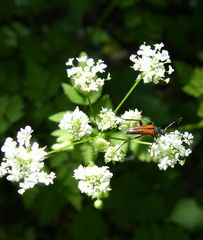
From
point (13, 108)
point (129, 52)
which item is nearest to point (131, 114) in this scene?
point (13, 108)

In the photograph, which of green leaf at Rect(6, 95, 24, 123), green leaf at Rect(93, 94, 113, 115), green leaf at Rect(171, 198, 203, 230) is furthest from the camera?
green leaf at Rect(171, 198, 203, 230)

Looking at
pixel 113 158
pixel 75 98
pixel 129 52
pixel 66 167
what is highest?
pixel 129 52

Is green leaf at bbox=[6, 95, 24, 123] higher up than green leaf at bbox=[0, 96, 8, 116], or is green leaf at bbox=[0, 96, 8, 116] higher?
green leaf at bbox=[0, 96, 8, 116]

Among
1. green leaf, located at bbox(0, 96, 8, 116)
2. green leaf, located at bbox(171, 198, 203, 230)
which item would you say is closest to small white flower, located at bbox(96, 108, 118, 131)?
green leaf, located at bbox(0, 96, 8, 116)

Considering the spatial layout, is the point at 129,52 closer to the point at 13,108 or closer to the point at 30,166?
the point at 13,108

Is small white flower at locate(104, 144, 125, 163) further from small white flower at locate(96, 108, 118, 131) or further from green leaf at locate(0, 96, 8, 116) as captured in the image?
green leaf at locate(0, 96, 8, 116)

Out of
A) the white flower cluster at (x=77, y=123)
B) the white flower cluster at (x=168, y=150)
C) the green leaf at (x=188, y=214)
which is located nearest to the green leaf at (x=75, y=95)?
the white flower cluster at (x=77, y=123)
